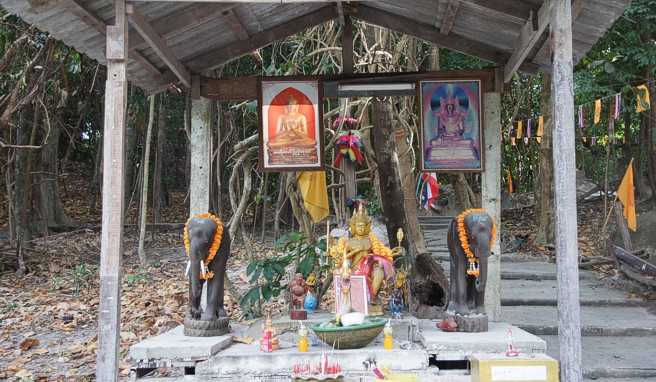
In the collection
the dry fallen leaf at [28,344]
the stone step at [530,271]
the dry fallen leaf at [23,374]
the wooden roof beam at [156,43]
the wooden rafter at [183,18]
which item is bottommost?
the dry fallen leaf at [23,374]

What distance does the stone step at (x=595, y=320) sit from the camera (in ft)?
23.9

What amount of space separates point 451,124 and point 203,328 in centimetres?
304

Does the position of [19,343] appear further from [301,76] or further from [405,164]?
[405,164]

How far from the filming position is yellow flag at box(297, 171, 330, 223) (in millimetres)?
6441

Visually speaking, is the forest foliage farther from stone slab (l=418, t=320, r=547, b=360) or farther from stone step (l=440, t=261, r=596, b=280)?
stone slab (l=418, t=320, r=547, b=360)

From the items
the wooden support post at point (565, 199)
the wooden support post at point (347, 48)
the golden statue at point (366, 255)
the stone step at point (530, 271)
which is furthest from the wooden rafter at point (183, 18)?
the stone step at point (530, 271)

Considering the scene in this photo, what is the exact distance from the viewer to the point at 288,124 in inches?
230

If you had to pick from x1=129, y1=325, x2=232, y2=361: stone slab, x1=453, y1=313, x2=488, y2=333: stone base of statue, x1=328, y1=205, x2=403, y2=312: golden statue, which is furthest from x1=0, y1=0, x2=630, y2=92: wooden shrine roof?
x1=129, y1=325, x2=232, y2=361: stone slab

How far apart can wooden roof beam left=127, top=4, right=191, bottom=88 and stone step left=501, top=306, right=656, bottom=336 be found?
16.2ft

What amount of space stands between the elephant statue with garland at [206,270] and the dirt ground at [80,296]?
5.65ft

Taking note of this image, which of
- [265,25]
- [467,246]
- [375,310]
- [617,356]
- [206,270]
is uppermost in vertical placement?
[265,25]

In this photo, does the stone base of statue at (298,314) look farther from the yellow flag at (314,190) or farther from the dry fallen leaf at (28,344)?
the dry fallen leaf at (28,344)

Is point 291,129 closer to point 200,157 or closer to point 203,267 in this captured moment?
point 200,157

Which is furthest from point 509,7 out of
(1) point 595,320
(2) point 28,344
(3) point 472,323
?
(2) point 28,344
